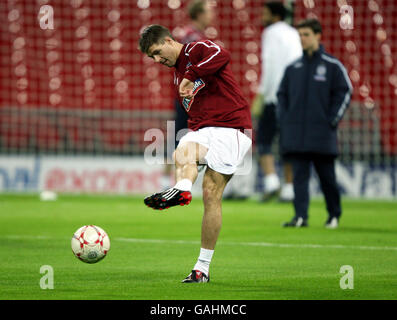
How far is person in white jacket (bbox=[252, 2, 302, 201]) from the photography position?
12539mm

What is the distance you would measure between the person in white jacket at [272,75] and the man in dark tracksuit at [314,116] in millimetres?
2759

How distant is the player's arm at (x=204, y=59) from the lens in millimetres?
5867

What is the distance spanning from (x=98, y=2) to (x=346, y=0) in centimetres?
554

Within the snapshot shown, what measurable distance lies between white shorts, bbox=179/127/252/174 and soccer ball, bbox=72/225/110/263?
3.01 feet

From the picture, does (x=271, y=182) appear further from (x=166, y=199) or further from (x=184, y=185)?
(x=166, y=199)

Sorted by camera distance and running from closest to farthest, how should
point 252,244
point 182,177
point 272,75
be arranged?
1. point 182,177
2. point 252,244
3. point 272,75

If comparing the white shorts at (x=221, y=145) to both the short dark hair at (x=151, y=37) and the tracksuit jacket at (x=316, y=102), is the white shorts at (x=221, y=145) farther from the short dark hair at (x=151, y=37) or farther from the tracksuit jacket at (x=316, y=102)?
the tracksuit jacket at (x=316, y=102)

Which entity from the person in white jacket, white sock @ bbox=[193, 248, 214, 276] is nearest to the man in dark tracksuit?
the person in white jacket

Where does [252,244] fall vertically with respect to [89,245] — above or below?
below

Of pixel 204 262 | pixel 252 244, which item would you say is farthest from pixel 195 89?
pixel 252 244

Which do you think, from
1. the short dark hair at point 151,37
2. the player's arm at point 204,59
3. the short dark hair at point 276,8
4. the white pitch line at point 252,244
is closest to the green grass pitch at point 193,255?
the white pitch line at point 252,244

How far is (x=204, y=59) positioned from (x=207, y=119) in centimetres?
42

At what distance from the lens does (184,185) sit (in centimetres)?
545
